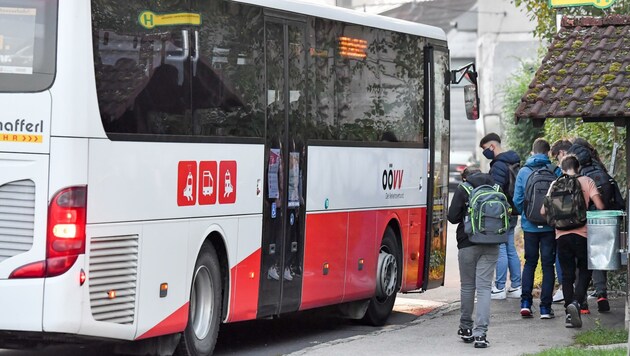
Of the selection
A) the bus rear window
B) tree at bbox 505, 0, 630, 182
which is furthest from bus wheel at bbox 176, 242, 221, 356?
tree at bbox 505, 0, 630, 182

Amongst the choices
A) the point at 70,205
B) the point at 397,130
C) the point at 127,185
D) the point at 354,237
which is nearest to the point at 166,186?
the point at 127,185

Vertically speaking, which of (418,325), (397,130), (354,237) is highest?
(397,130)

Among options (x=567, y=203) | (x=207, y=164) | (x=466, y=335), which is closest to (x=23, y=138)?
(x=207, y=164)

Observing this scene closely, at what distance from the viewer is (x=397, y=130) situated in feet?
50.3

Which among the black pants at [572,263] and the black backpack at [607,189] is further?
the black backpack at [607,189]

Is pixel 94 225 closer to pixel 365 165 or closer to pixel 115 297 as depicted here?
pixel 115 297

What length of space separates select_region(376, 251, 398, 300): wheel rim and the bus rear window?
629cm

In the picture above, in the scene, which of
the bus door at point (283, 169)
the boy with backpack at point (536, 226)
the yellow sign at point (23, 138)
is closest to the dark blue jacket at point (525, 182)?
the boy with backpack at point (536, 226)

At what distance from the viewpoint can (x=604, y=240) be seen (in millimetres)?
12922

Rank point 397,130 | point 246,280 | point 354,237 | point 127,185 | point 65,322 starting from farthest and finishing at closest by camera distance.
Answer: point 397,130 → point 354,237 → point 246,280 → point 127,185 → point 65,322

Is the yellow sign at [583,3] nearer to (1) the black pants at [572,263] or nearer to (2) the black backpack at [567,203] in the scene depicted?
(2) the black backpack at [567,203]

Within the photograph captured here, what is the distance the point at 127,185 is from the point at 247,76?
2.29 m

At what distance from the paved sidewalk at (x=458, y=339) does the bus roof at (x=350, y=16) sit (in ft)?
10.3

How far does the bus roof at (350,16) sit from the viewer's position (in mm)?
12664
